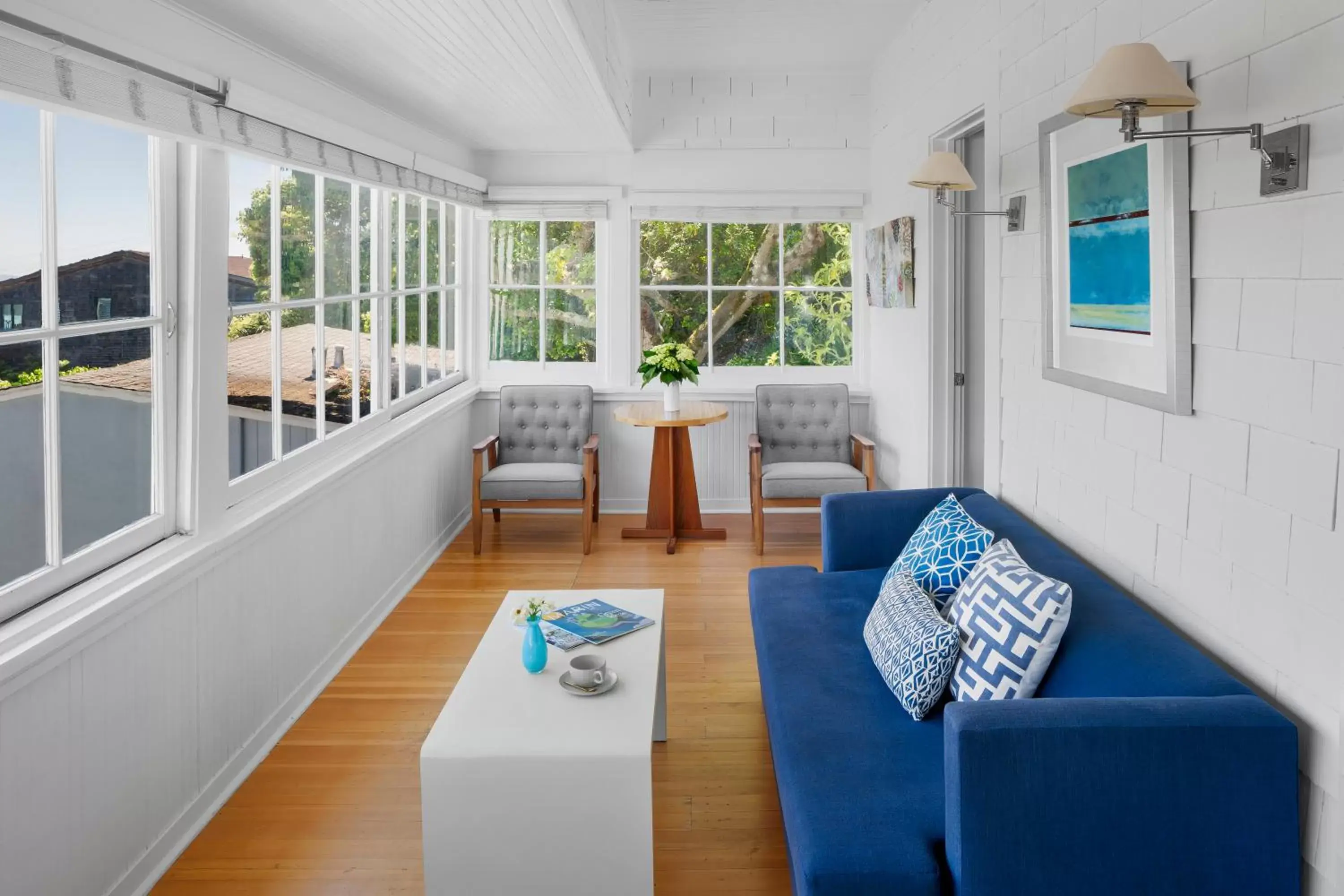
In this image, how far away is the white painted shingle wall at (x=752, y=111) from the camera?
634cm

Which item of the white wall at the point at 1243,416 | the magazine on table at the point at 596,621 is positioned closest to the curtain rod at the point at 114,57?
the magazine on table at the point at 596,621

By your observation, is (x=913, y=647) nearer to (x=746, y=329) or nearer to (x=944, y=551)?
(x=944, y=551)

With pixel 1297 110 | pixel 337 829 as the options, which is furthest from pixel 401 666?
pixel 1297 110

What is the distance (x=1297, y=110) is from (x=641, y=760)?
1809 millimetres

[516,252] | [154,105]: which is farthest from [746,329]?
[154,105]

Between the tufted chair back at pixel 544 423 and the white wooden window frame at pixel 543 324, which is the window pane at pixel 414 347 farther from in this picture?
the white wooden window frame at pixel 543 324

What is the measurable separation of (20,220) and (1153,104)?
241 centimetres

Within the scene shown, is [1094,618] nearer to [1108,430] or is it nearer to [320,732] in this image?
[1108,430]

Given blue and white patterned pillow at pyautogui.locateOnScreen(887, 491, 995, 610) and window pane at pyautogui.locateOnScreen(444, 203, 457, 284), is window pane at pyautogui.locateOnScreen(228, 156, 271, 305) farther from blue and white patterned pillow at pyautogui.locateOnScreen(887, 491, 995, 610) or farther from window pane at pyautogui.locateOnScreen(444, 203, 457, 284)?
window pane at pyautogui.locateOnScreen(444, 203, 457, 284)

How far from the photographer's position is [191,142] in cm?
272

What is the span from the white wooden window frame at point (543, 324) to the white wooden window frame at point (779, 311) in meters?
0.22

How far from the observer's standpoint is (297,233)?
12.4 ft

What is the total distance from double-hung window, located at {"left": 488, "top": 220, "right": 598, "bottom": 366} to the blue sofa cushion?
3.82 m

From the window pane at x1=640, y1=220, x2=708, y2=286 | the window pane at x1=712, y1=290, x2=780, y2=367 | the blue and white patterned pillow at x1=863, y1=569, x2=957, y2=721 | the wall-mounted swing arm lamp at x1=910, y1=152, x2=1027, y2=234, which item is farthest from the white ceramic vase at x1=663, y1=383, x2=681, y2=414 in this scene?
the blue and white patterned pillow at x1=863, y1=569, x2=957, y2=721
